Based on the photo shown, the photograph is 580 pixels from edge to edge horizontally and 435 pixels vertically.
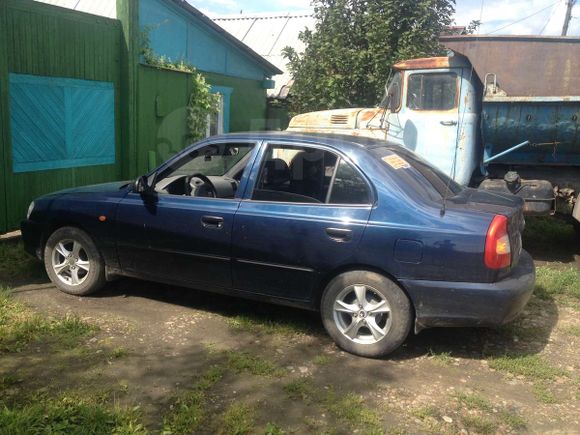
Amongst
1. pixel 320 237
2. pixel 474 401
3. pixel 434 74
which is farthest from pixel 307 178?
pixel 434 74

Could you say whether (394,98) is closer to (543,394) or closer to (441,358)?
(441,358)

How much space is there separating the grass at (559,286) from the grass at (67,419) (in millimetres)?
4160

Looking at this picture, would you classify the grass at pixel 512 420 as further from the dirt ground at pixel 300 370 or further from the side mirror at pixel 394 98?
the side mirror at pixel 394 98

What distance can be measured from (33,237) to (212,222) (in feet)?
6.65

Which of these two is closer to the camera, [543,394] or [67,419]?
[67,419]

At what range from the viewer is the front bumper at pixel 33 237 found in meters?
5.21

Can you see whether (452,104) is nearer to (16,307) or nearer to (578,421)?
(578,421)

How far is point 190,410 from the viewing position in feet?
10.5

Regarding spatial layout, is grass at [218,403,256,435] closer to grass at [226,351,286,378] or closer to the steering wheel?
grass at [226,351,286,378]

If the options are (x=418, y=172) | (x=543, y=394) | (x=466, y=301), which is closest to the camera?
(x=543, y=394)

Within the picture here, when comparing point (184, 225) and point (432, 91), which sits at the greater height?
point (432, 91)

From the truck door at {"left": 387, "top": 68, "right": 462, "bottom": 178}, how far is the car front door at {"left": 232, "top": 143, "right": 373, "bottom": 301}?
10.6 ft

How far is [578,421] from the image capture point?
3.30 meters

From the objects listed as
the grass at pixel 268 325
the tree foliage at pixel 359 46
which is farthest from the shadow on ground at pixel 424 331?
the tree foliage at pixel 359 46
